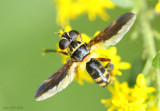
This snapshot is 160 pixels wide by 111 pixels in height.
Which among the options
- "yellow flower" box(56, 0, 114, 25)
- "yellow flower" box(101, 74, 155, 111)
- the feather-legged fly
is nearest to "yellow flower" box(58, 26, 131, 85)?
the feather-legged fly

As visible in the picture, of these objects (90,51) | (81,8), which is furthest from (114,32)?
(81,8)

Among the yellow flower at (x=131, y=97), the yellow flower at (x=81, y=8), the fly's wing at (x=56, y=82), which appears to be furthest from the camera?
the yellow flower at (x=81, y=8)

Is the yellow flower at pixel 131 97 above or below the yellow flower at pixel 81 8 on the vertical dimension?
below

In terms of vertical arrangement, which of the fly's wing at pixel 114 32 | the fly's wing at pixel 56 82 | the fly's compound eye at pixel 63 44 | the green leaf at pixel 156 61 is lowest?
the green leaf at pixel 156 61

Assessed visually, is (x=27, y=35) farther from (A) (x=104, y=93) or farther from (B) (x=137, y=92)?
(B) (x=137, y=92)

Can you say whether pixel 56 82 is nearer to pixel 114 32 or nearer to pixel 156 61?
pixel 114 32

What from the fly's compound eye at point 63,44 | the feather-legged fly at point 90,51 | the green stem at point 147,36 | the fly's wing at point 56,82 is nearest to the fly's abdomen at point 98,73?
the feather-legged fly at point 90,51

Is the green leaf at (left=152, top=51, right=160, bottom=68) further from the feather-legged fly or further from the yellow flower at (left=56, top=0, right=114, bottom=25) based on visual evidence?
the yellow flower at (left=56, top=0, right=114, bottom=25)

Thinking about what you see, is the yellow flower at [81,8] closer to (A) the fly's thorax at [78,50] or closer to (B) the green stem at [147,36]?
(B) the green stem at [147,36]
